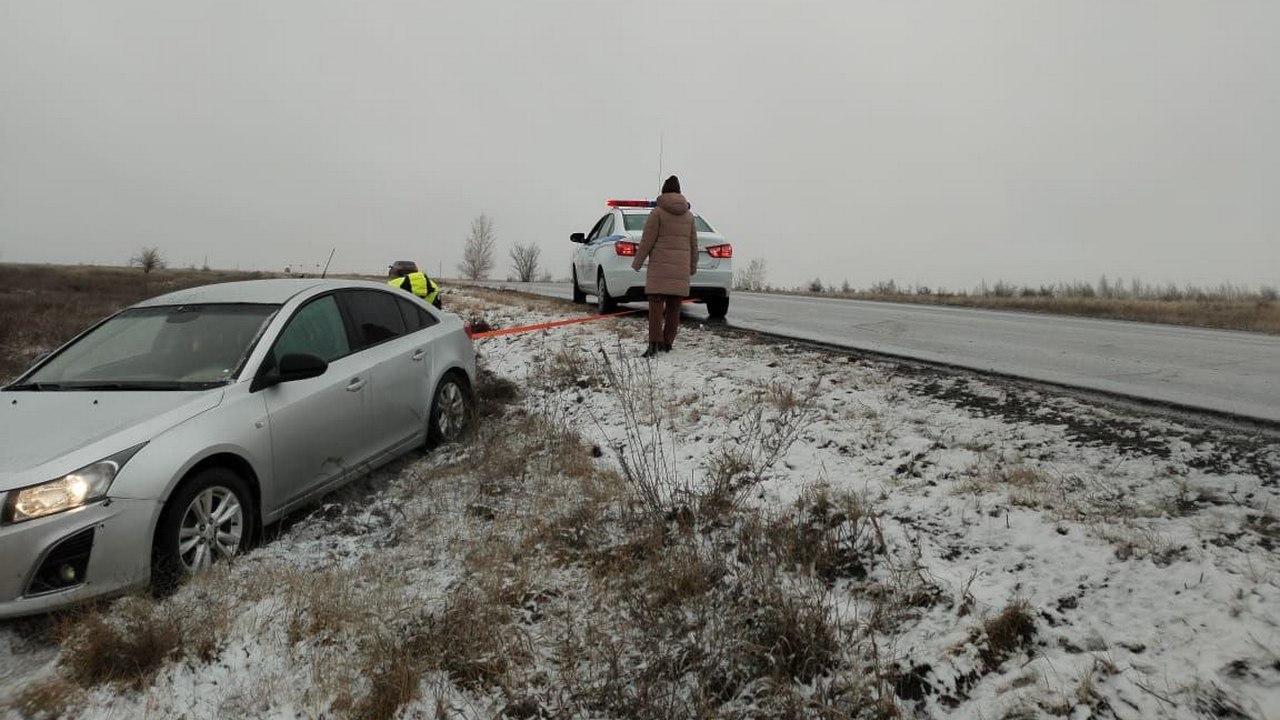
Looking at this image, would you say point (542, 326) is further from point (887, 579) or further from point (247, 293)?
point (887, 579)

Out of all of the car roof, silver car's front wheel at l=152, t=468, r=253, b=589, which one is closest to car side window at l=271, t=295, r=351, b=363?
the car roof

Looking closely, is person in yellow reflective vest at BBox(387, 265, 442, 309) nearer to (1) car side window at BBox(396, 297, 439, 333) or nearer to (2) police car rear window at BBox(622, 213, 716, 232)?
(1) car side window at BBox(396, 297, 439, 333)

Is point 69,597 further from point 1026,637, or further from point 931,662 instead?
point 1026,637

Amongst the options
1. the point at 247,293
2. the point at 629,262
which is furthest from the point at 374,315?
the point at 629,262

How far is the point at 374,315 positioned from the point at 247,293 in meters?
0.93

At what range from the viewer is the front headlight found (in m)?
3.19

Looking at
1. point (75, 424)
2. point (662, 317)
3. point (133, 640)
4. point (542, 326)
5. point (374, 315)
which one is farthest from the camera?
point (542, 326)

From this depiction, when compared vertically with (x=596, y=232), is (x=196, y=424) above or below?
below

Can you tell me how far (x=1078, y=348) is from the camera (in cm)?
906

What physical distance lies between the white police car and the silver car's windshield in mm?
6730

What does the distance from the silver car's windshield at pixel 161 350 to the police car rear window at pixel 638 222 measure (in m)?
7.43

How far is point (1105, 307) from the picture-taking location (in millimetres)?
18078

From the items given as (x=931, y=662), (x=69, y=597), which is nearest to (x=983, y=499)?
(x=931, y=662)

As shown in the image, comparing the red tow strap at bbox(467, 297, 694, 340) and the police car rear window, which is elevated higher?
the police car rear window
